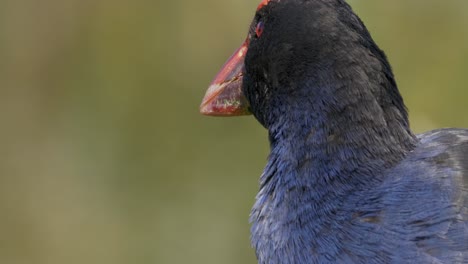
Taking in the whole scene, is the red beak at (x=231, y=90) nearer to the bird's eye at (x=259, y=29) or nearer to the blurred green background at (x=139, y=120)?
the bird's eye at (x=259, y=29)

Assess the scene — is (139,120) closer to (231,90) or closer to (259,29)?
(231,90)

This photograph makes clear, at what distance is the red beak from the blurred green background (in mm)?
1304

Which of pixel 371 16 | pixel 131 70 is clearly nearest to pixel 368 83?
pixel 371 16

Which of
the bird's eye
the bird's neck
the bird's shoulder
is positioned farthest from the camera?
the bird's eye

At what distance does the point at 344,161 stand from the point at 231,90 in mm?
476

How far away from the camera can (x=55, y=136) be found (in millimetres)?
4051

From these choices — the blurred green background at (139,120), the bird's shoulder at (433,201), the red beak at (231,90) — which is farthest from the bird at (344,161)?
the blurred green background at (139,120)

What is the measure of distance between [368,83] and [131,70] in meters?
2.17

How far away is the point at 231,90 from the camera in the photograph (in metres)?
2.43

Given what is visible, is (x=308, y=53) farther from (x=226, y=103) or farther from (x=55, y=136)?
(x=55, y=136)

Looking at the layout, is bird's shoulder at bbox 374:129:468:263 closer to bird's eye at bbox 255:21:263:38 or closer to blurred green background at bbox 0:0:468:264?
bird's eye at bbox 255:21:263:38

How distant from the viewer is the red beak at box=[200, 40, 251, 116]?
2.42 meters

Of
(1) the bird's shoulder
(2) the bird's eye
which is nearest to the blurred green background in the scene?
(2) the bird's eye

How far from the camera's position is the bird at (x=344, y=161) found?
189cm
